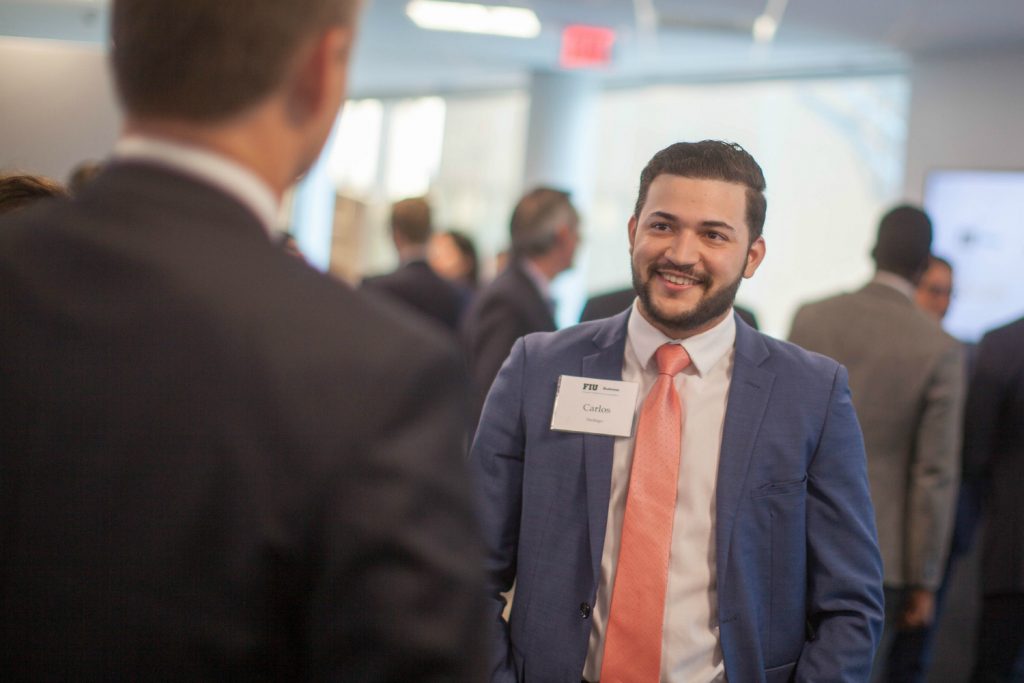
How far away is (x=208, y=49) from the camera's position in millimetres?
765

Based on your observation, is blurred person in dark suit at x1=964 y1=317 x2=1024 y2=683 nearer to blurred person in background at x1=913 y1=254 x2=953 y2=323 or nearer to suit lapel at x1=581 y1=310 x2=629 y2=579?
blurred person in background at x1=913 y1=254 x2=953 y2=323

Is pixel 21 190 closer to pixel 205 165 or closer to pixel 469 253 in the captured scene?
pixel 205 165

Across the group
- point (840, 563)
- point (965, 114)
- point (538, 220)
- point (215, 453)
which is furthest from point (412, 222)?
point (965, 114)

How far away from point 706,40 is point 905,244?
15.9 feet

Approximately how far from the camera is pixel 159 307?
74 cm

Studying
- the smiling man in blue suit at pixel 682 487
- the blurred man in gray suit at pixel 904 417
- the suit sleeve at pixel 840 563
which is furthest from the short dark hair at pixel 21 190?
the blurred man in gray suit at pixel 904 417

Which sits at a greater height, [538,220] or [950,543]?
[538,220]

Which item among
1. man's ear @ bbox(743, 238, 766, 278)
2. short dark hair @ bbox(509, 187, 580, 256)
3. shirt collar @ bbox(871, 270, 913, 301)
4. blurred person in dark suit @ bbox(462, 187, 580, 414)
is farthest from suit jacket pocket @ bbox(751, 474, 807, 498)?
short dark hair @ bbox(509, 187, 580, 256)

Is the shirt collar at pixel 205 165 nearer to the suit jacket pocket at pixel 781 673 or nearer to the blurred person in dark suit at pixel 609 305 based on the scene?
the suit jacket pocket at pixel 781 673

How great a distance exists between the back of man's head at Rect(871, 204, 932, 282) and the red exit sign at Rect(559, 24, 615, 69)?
15.7ft

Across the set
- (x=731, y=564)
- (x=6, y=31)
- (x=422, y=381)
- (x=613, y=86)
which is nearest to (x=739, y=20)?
(x=613, y=86)

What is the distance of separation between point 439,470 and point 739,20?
6875mm

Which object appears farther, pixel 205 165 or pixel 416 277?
pixel 416 277

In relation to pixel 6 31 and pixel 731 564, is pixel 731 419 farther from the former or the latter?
pixel 6 31
